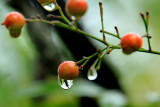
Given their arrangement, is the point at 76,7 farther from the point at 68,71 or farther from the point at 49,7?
the point at 68,71

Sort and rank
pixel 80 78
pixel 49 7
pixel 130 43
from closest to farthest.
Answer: pixel 130 43 → pixel 49 7 → pixel 80 78

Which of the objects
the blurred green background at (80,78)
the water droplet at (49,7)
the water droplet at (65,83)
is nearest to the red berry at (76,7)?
the water droplet at (49,7)

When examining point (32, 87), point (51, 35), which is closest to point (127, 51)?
point (32, 87)

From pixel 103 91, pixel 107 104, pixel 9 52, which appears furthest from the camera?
pixel 9 52

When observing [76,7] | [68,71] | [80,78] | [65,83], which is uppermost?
[76,7]

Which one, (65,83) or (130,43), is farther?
(65,83)

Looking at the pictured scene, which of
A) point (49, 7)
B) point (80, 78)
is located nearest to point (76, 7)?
point (49, 7)

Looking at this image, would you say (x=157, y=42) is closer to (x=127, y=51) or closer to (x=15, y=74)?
(x=15, y=74)

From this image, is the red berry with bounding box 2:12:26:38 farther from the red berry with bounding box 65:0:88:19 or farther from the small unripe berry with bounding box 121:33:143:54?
the small unripe berry with bounding box 121:33:143:54
